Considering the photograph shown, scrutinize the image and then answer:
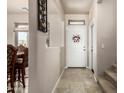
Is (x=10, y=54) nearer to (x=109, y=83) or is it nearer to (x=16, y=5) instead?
(x=109, y=83)

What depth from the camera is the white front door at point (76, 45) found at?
32.9 feet

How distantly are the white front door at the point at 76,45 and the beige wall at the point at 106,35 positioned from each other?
407 centimetres

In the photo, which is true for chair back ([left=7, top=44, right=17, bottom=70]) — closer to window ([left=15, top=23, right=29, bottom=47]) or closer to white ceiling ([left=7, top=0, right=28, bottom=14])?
white ceiling ([left=7, top=0, right=28, bottom=14])

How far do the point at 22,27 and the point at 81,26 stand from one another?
303 cm

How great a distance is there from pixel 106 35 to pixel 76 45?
4.17m

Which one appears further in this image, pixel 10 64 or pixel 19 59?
pixel 19 59

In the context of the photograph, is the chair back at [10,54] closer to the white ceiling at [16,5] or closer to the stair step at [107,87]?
the stair step at [107,87]

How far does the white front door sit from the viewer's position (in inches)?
395

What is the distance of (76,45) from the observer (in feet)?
33.0

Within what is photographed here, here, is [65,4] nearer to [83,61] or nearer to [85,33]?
[85,33]

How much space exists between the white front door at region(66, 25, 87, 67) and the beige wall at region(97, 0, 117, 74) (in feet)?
13.4

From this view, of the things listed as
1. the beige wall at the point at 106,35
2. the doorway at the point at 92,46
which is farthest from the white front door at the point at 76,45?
the beige wall at the point at 106,35
